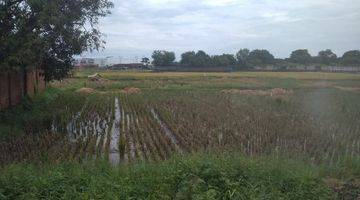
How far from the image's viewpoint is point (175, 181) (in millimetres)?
8164

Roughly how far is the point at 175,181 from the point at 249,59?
9412 cm

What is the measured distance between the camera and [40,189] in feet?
A: 25.3

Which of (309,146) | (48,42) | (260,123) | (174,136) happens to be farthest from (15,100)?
(309,146)

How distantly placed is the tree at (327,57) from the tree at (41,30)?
7404cm

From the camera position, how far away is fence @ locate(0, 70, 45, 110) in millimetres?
19144

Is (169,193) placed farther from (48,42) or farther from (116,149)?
(48,42)

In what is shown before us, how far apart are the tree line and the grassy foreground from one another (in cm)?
7471

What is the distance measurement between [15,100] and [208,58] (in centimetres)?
7008

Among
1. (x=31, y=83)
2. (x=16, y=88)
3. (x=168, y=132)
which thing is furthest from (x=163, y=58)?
(x=168, y=132)

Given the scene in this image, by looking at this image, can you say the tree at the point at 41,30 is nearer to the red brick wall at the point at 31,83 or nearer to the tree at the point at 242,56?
the red brick wall at the point at 31,83

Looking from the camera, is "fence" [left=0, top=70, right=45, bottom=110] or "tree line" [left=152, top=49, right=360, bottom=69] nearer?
"fence" [left=0, top=70, right=45, bottom=110]

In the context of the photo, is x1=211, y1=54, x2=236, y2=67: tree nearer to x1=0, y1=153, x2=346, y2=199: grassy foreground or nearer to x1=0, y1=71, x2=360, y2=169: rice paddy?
x1=0, y1=71, x2=360, y2=169: rice paddy

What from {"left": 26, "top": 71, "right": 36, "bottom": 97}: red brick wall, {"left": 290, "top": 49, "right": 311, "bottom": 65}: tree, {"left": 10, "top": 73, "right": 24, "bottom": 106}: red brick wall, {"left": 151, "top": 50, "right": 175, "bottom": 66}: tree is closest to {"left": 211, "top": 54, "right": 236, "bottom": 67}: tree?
{"left": 151, "top": 50, "right": 175, "bottom": 66}: tree

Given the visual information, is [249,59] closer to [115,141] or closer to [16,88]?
[16,88]
